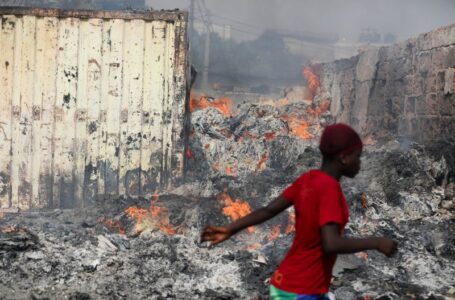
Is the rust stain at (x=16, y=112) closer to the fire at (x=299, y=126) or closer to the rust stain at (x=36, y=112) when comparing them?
the rust stain at (x=36, y=112)

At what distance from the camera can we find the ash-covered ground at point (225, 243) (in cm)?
550

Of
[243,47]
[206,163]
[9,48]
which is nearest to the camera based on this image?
[9,48]

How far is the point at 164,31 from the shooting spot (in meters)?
7.83

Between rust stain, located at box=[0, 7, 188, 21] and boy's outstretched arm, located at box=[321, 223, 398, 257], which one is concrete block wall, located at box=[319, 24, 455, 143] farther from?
boy's outstretched arm, located at box=[321, 223, 398, 257]

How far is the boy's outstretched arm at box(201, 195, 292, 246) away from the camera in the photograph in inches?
123

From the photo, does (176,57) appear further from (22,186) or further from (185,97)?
(22,186)

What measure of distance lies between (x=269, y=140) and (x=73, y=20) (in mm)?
4192

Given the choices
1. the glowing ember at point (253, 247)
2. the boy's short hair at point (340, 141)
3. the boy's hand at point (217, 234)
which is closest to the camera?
the boy's short hair at point (340, 141)

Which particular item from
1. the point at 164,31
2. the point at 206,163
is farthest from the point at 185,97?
the point at 206,163

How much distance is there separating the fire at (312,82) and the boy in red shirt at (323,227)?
12.7m

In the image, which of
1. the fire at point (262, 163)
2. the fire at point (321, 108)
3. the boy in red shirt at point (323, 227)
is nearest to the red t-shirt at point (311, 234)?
the boy in red shirt at point (323, 227)

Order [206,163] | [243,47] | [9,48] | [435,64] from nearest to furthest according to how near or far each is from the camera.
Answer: [9,48], [435,64], [206,163], [243,47]

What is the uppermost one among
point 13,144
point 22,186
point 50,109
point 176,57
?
point 176,57

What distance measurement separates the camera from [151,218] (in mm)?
7027
